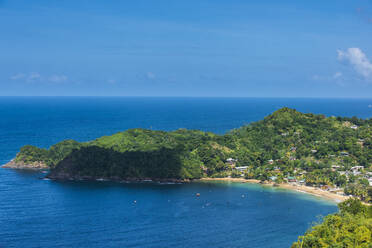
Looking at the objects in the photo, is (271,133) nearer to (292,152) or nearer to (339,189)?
(292,152)

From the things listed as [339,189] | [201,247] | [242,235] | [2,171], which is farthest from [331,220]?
[2,171]

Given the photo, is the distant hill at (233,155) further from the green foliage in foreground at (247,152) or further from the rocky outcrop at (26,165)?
the rocky outcrop at (26,165)

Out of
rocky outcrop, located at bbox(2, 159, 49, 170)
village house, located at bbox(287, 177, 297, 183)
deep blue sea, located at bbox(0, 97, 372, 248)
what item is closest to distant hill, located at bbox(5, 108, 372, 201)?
rocky outcrop, located at bbox(2, 159, 49, 170)

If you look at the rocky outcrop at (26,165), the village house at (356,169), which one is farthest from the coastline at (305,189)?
the rocky outcrop at (26,165)

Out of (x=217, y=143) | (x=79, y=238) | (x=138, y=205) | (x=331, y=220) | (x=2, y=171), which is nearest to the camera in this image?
(x=331, y=220)

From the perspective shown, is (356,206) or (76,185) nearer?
(356,206)

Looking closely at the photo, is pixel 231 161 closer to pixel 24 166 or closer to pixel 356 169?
pixel 356 169

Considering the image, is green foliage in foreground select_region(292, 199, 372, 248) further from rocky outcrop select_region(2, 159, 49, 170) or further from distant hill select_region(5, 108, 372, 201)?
rocky outcrop select_region(2, 159, 49, 170)
